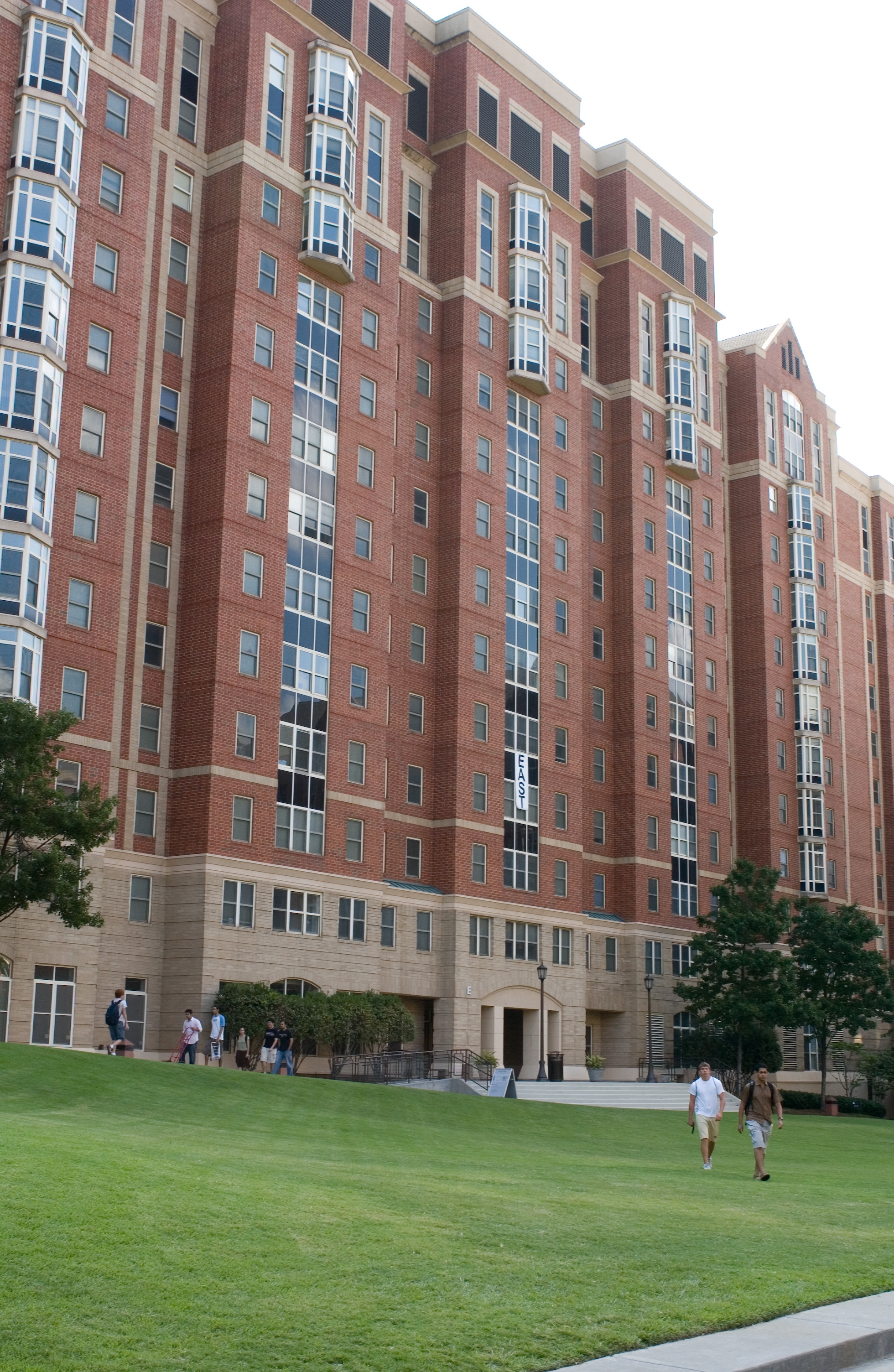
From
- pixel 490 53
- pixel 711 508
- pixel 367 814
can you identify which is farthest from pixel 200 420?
pixel 711 508

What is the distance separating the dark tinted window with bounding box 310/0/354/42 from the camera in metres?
57.7

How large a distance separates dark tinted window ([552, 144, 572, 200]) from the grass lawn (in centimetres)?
5795

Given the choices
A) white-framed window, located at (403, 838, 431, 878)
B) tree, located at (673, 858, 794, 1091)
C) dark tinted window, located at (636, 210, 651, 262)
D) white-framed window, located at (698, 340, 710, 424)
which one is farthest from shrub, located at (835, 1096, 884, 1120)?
dark tinted window, located at (636, 210, 651, 262)

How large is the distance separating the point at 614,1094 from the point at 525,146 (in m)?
43.6

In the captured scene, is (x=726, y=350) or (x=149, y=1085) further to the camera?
(x=726, y=350)

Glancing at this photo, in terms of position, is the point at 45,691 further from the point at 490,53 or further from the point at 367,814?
the point at 490,53

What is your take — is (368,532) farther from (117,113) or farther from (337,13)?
(337,13)

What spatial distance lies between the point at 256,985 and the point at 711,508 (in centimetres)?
4372

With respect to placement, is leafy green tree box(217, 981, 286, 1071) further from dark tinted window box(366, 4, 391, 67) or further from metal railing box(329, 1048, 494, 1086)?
dark tinted window box(366, 4, 391, 67)

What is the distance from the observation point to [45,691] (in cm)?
4469

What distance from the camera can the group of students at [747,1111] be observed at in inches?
901

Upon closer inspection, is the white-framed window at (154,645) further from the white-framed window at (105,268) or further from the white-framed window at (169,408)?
the white-framed window at (105,268)

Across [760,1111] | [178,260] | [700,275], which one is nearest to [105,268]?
[178,260]

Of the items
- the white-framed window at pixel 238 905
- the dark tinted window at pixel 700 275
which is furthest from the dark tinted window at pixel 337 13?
the white-framed window at pixel 238 905
